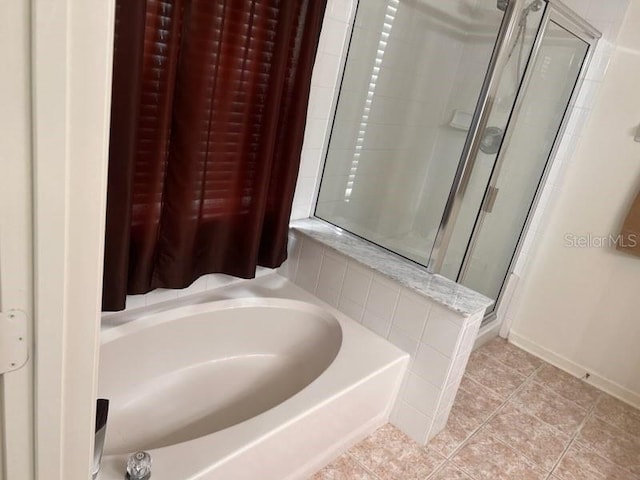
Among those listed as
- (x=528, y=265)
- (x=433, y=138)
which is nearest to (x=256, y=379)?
(x=433, y=138)

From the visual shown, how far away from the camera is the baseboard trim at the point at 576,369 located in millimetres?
2518

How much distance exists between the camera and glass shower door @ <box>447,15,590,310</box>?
2162 millimetres

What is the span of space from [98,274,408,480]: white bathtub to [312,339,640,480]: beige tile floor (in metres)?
0.13

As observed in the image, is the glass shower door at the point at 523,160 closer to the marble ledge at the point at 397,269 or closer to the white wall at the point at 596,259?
the white wall at the point at 596,259

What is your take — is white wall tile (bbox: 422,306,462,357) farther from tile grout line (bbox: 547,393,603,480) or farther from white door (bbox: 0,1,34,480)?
white door (bbox: 0,1,34,480)

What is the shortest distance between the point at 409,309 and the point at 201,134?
1.00 m

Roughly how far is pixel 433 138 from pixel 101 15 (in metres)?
1.73

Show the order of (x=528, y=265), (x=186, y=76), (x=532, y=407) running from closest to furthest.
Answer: (x=186, y=76), (x=532, y=407), (x=528, y=265)

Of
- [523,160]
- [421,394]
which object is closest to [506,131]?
[523,160]

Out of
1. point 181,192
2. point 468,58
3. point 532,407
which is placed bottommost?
point 532,407

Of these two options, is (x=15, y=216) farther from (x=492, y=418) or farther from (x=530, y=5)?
(x=492, y=418)

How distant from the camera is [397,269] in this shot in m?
1.89

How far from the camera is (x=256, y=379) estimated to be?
1.90 metres

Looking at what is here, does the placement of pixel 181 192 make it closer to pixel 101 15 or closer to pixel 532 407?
pixel 101 15
